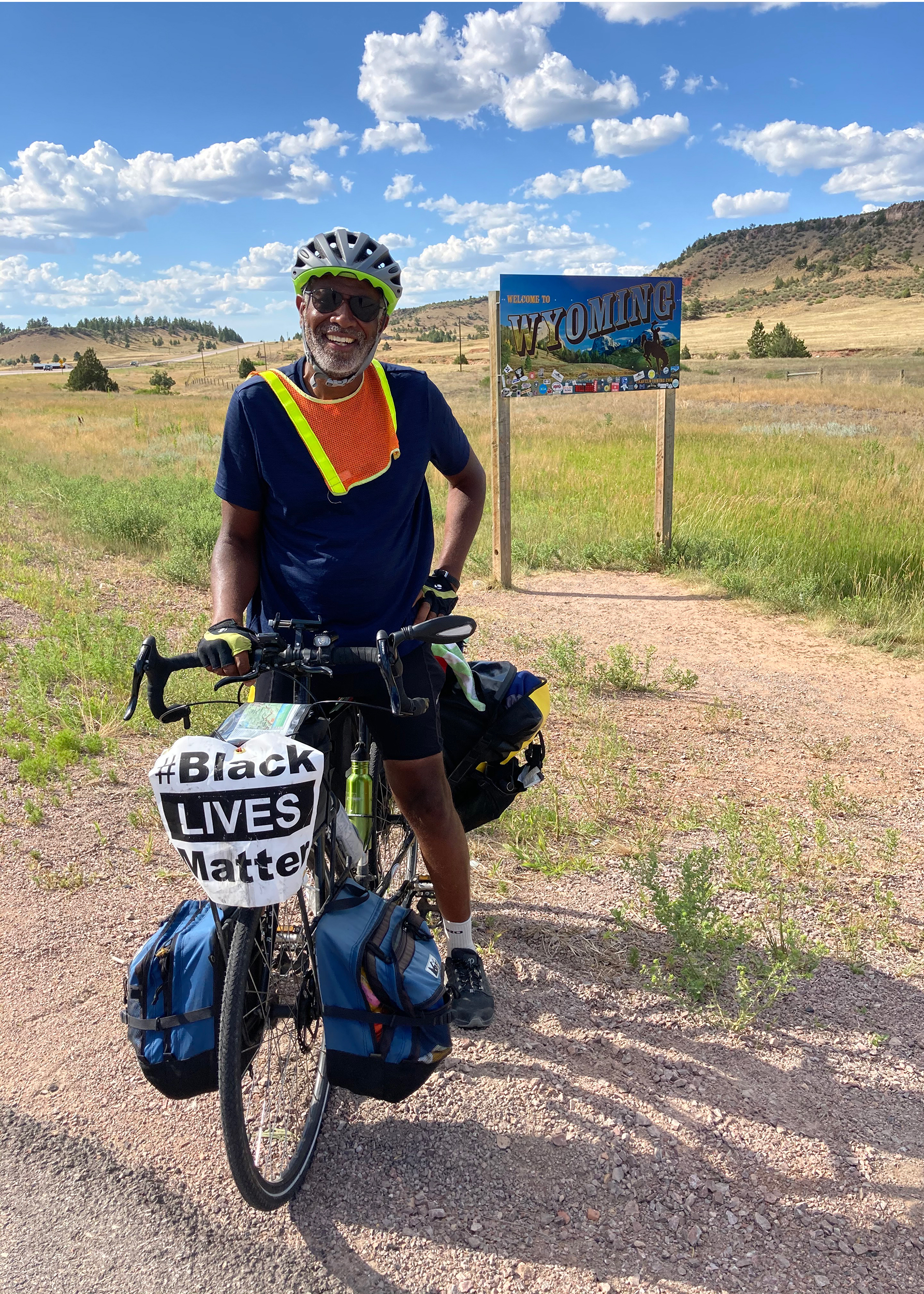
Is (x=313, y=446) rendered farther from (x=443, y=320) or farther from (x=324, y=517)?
(x=443, y=320)

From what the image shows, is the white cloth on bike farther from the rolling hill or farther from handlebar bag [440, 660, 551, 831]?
the rolling hill

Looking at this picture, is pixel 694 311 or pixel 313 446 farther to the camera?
pixel 694 311

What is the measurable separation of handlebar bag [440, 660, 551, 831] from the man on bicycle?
500 millimetres

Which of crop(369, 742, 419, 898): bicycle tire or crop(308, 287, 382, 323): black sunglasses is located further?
crop(369, 742, 419, 898): bicycle tire

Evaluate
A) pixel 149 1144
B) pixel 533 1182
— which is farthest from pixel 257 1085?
pixel 533 1182

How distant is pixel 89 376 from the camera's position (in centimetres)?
5709

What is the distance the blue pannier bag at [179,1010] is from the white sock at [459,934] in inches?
39.0

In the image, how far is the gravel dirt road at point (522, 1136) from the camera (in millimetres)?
2064

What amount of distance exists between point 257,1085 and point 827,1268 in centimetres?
148

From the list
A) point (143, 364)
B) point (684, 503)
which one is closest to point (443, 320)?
point (143, 364)

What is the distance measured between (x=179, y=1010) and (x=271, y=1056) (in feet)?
1.59

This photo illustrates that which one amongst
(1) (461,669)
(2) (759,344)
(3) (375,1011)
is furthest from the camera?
(2) (759,344)

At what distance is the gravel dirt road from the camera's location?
6.77 ft

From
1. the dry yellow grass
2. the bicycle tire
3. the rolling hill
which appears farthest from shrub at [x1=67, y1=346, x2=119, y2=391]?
the rolling hill
